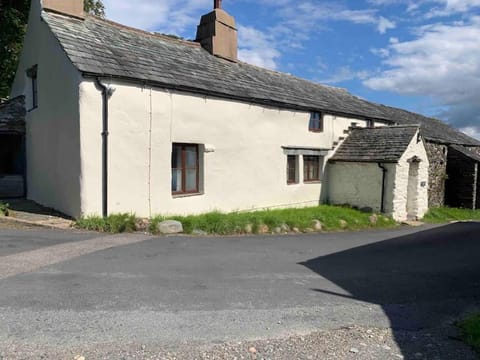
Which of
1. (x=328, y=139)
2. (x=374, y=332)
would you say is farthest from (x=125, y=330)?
(x=328, y=139)

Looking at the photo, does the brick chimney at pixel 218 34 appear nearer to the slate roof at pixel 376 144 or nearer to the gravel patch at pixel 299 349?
the slate roof at pixel 376 144

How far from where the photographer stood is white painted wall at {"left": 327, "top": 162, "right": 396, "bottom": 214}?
595 inches

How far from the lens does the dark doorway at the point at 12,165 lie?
44.1 ft

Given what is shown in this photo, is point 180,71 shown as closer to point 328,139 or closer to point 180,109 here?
point 180,109

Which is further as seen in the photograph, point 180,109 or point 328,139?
point 328,139

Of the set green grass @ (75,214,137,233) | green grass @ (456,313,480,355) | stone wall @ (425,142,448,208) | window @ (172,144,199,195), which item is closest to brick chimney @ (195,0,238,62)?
window @ (172,144,199,195)

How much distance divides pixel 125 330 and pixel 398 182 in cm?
1340

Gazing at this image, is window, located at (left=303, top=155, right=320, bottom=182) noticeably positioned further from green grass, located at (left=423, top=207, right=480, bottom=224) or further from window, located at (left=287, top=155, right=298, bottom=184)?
green grass, located at (left=423, top=207, right=480, bottom=224)

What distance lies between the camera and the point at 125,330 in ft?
13.5

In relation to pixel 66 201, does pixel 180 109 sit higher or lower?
higher

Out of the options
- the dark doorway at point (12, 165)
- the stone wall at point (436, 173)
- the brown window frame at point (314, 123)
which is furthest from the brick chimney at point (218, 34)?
the stone wall at point (436, 173)

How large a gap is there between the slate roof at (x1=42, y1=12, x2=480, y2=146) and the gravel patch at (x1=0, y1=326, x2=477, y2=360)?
7847 millimetres

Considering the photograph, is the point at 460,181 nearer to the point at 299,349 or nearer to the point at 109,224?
the point at 109,224

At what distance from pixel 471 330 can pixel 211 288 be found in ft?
11.2
